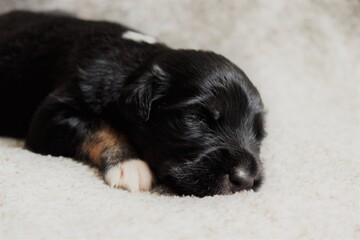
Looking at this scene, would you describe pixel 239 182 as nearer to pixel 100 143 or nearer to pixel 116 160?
pixel 116 160

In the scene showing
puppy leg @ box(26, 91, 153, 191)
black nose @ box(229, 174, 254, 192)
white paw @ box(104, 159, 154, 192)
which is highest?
black nose @ box(229, 174, 254, 192)

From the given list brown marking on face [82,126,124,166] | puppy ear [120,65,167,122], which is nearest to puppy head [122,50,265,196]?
puppy ear [120,65,167,122]

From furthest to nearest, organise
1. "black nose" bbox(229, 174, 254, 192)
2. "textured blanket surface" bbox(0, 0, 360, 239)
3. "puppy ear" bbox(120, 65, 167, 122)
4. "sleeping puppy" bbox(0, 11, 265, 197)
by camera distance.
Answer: "puppy ear" bbox(120, 65, 167, 122) < "sleeping puppy" bbox(0, 11, 265, 197) < "black nose" bbox(229, 174, 254, 192) < "textured blanket surface" bbox(0, 0, 360, 239)

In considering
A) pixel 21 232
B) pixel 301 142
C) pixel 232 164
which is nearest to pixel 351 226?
pixel 232 164

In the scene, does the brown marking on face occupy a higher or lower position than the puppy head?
lower

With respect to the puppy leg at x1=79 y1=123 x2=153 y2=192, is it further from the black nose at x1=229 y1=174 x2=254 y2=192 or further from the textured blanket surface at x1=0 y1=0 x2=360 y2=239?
the black nose at x1=229 y1=174 x2=254 y2=192

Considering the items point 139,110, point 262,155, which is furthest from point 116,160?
point 262,155

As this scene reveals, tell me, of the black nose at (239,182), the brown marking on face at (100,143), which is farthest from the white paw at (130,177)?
the black nose at (239,182)
